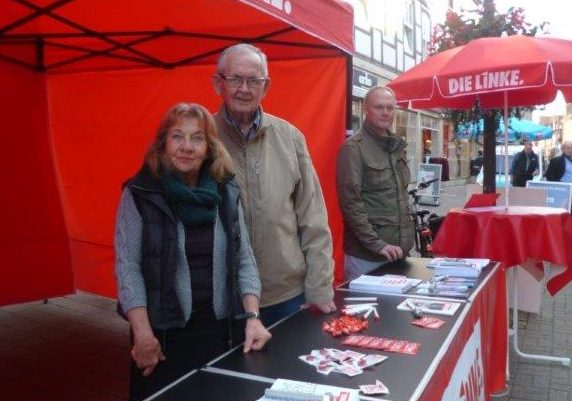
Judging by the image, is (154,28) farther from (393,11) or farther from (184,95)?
(393,11)

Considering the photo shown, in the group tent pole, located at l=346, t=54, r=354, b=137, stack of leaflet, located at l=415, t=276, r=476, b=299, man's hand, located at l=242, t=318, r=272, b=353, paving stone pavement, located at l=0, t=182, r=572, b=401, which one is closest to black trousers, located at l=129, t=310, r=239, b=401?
man's hand, located at l=242, t=318, r=272, b=353

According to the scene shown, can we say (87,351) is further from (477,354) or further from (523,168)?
(523,168)

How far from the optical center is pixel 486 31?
815cm

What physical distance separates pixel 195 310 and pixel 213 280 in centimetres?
13

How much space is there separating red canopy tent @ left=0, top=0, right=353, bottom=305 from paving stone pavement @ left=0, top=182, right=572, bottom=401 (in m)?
0.34

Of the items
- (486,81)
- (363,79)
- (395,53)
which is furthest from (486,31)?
(395,53)

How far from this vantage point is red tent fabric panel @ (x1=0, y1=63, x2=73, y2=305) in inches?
188

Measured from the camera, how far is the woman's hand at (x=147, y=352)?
6.35 feet

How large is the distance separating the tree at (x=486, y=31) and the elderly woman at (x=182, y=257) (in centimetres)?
580

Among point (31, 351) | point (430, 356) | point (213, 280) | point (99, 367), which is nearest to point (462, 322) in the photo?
point (430, 356)

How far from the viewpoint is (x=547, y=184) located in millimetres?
8617

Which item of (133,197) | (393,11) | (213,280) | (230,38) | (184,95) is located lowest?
(213,280)

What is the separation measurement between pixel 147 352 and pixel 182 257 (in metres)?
0.35

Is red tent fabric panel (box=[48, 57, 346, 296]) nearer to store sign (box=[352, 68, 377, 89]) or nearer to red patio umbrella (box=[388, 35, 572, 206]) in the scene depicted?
red patio umbrella (box=[388, 35, 572, 206])
